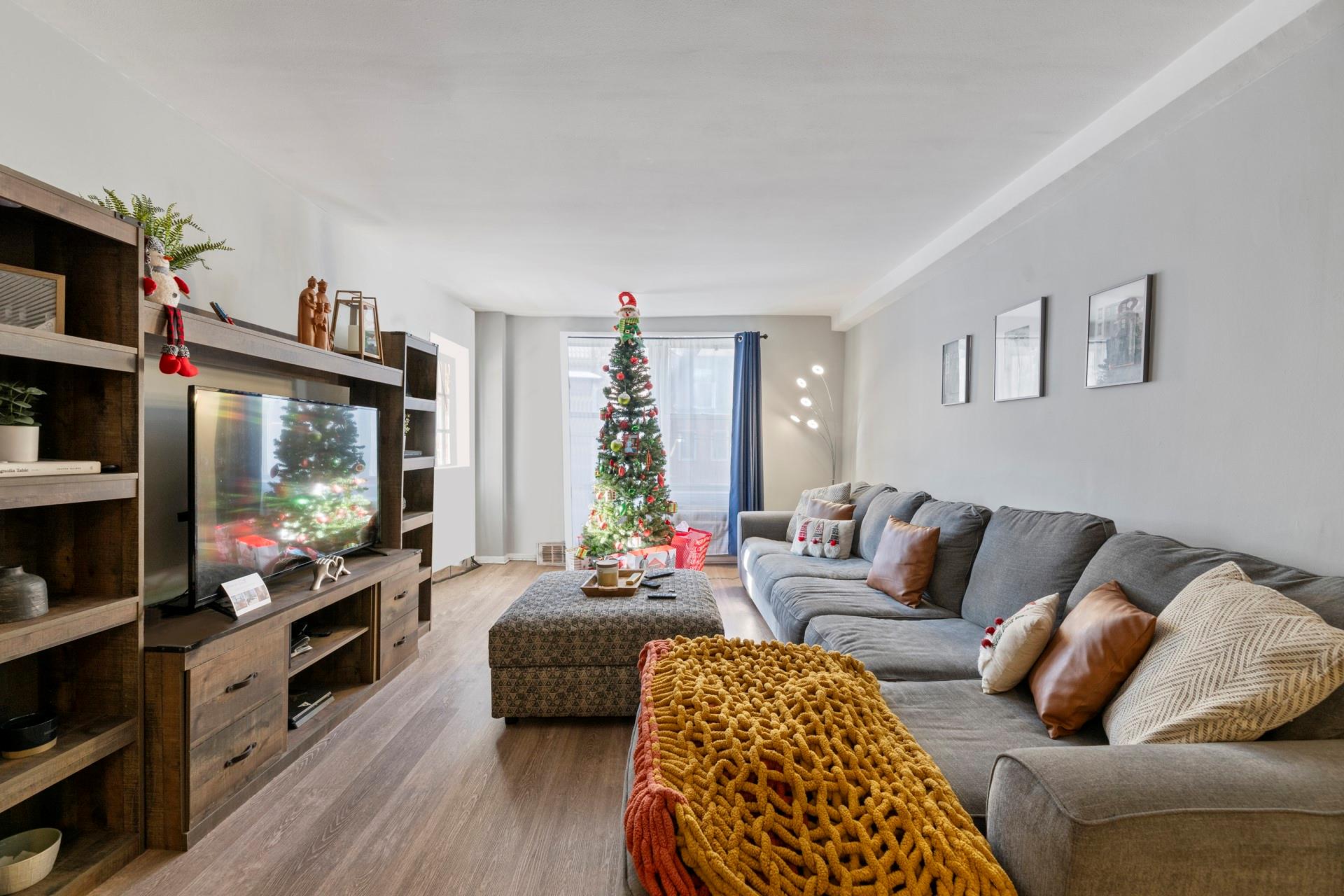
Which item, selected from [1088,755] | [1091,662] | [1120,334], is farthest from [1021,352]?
[1088,755]

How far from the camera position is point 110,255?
1914 millimetres

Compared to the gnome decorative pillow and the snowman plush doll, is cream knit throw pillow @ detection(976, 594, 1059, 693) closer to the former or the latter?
the gnome decorative pillow

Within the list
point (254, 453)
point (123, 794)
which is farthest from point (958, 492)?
point (123, 794)

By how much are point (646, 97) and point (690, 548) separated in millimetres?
3997

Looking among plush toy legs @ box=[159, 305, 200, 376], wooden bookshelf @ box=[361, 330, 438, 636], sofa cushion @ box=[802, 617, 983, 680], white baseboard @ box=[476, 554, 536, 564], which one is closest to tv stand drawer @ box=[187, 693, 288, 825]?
plush toy legs @ box=[159, 305, 200, 376]

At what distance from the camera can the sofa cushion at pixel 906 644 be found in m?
2.33

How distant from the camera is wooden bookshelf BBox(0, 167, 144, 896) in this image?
6.17 feet

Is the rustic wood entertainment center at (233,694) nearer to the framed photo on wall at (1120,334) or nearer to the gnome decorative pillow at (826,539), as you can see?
the gnome decorative pillow at (826,539)

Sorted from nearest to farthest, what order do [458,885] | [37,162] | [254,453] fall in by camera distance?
[458,885]
[37,162]
[254,453]

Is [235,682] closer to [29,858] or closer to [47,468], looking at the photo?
[29,858]

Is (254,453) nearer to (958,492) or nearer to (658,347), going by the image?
(958,492)

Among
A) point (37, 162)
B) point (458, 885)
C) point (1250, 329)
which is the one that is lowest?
point (458, 885)

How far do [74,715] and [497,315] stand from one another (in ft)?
16.0

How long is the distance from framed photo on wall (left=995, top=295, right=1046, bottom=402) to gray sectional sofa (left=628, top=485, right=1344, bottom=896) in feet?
2.11
